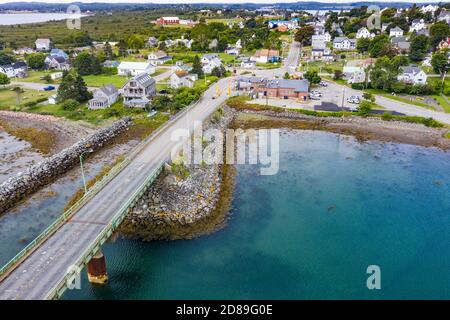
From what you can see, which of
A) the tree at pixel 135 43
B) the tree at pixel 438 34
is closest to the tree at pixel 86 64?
the tree at pixel 135 43

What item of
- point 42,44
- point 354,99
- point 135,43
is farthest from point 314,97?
point 42,44

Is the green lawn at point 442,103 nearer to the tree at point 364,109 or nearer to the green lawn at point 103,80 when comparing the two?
the tree at point 364,109

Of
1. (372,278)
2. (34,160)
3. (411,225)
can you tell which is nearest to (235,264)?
(372,278)

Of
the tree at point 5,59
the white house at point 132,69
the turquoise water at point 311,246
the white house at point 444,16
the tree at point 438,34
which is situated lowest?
the turquoise water at point 311,246

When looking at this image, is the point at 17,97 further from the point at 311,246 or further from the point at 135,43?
the point at 311,246

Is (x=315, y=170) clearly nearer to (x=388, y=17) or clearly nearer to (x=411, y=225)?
(x=411, y=225)

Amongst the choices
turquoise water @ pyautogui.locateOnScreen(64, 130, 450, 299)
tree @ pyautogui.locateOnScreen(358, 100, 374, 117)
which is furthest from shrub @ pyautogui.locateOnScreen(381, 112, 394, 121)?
turquoise water @ pyautogui.locateOnScreen(64, 130, 450, 299)
